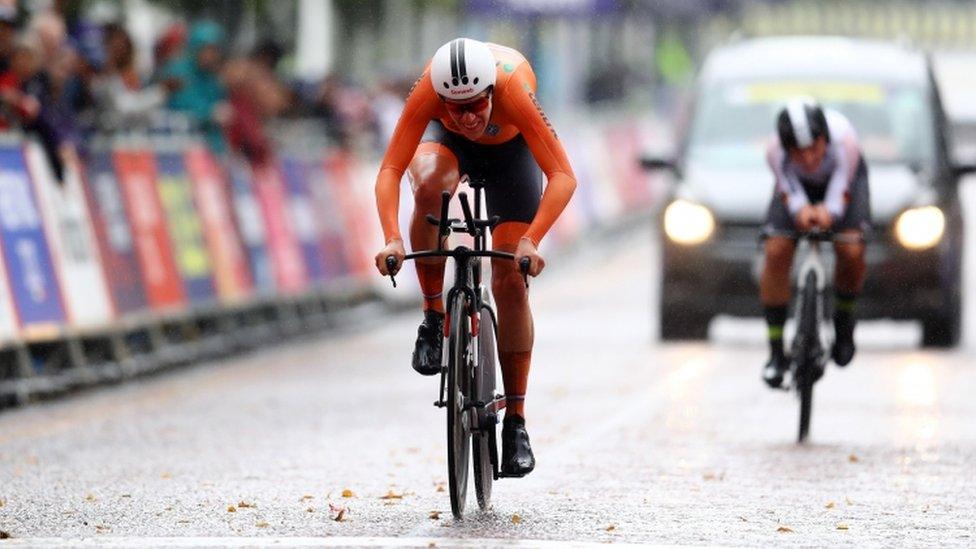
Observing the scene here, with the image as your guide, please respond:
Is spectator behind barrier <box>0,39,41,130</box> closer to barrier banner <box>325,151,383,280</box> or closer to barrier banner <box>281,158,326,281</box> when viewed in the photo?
barrier banner <box>281,158,326,281</box>

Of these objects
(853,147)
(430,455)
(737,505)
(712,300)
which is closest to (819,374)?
(853,147)

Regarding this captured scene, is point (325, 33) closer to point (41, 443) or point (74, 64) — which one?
point (74, 64)

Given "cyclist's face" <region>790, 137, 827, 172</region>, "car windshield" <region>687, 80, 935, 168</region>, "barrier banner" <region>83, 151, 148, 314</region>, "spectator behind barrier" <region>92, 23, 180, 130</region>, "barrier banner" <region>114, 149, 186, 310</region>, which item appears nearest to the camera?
"cyclist's face" <region>790, 137, 827, 172</region>

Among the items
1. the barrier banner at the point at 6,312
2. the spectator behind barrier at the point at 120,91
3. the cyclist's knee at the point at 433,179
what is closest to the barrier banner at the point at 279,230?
the spectator behind barrier at the point at 120,91

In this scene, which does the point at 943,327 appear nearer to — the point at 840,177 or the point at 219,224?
the point at 219,224

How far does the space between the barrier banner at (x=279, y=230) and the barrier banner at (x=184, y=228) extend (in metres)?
1.68

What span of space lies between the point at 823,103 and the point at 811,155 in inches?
274

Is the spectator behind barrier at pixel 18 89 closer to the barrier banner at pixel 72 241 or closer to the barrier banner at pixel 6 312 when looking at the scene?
the barrier banner at pixel 72 241

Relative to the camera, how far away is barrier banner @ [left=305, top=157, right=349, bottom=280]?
22.9m

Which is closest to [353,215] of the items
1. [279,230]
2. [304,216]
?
[304,216]

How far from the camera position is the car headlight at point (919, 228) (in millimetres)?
19031

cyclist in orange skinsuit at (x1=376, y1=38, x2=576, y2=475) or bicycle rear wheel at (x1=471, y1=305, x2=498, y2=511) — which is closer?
cyclist in orange skinsuit at (x1=376, y1=38, x2=576, y2=475)

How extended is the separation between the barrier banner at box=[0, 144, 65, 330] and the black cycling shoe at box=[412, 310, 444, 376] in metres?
6.29

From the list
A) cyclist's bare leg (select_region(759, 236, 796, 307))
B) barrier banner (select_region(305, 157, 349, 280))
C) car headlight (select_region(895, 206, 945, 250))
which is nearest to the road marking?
cyclist's bare leg (select_region(759, 236, 796, 307))
